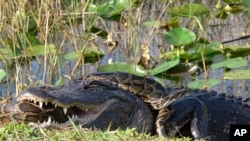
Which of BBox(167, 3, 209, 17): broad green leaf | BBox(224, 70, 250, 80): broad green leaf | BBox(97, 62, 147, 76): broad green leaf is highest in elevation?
BBox(167, 3, 209, 17): broad green leaf

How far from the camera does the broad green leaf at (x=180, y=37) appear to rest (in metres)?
6.70

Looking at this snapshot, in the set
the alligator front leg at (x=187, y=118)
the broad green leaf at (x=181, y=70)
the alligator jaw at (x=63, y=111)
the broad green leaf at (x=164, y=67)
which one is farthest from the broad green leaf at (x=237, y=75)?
the alligator jaw at (x=63, y=111)

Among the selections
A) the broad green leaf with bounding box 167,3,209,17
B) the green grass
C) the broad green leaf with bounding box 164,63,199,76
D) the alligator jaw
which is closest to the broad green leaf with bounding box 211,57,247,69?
the broad green leaf with bounding box 164,63,199,76

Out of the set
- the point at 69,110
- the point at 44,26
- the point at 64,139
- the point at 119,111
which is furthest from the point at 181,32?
the point at 64,139

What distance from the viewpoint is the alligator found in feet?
14.4

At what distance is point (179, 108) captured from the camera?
5.21m

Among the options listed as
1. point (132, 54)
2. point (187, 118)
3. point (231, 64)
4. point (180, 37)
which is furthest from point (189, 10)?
point (187, 118)

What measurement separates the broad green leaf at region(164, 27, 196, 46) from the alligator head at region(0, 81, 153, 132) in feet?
5.68

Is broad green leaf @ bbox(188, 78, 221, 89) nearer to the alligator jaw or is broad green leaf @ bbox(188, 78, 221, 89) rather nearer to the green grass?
the alligator jaw

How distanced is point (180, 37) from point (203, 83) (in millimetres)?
551

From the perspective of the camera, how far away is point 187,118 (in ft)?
17.1

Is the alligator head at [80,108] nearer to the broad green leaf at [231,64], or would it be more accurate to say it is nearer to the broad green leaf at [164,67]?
the broad green leaf at [164,67]

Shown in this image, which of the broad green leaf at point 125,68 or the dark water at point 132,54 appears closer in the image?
the broad green leaf at point 125,68

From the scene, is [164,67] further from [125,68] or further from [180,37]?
A: [180,37]
